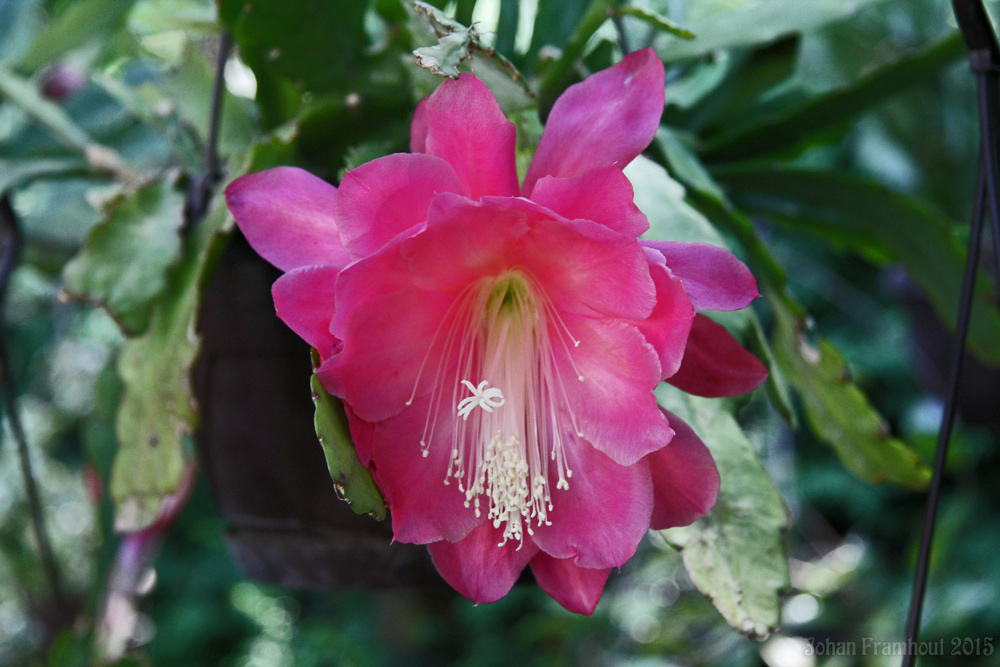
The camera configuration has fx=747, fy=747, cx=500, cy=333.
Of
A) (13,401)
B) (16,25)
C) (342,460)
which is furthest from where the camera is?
(16,25)

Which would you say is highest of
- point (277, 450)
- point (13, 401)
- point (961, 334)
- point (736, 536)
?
point (961, 334)

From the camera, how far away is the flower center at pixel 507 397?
1.12 feet

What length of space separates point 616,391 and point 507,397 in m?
0.08

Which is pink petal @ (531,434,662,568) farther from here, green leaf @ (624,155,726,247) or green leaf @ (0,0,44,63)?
green leaf @ (0,0,44,63)

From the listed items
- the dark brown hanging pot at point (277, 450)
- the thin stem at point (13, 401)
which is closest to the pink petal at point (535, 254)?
the dark brown hanging pot at point (277, 450)

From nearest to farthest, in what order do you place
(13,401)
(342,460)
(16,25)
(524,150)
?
(342,460)
(524,150)
(13,401)
(16,25)

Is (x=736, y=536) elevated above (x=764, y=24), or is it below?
below

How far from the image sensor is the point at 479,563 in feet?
1.11

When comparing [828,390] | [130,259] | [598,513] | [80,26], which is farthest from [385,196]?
[80,26]

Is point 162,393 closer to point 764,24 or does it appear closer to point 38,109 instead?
point 38,109

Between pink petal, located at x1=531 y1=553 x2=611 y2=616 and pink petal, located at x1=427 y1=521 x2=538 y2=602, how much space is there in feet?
0.05

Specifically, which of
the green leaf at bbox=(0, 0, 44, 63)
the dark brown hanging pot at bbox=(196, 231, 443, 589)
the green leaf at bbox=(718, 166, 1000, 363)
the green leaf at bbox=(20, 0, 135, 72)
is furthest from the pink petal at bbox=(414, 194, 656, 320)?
the green leaf at bbox=(0, 0, 44, 63)

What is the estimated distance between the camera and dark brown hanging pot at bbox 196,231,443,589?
0.51 meters

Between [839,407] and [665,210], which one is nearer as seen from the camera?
[665,210]
